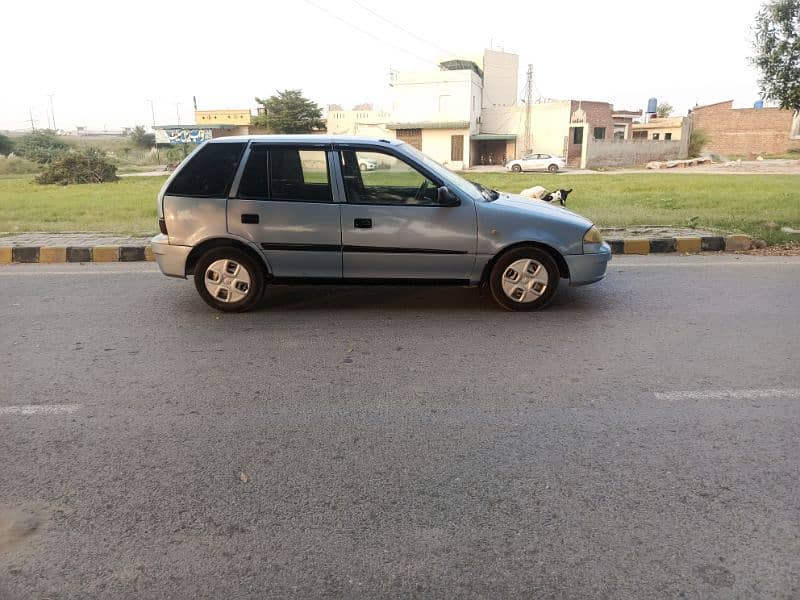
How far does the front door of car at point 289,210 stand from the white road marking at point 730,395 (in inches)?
120

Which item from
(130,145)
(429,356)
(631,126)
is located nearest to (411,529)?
(429,356)

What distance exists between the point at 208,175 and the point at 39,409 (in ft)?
8.94

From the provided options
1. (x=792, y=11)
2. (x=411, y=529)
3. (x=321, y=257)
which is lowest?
(x=411, y=529)

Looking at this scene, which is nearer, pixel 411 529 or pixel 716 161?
pixel 411 529

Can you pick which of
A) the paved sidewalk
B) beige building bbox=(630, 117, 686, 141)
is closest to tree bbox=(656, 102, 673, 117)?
beige building bbox=(630, 117, 686, 141)

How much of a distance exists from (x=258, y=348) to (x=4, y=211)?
530 inches

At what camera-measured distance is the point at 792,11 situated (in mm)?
10180

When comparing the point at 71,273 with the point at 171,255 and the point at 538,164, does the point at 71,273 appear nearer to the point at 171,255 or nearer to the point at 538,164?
the point at 171,255

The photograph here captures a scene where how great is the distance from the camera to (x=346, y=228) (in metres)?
5.72

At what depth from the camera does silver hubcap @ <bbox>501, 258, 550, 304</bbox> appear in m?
5.78

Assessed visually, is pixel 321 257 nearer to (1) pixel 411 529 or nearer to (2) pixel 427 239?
(2) pixel 427 239

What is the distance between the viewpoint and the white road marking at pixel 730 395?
389 cm

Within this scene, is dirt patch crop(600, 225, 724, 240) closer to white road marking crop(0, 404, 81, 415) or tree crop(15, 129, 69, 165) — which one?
white road marking crop(0, 404, 81, 415)

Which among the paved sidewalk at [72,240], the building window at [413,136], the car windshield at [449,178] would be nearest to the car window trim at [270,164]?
the car windshield at [449,178]
